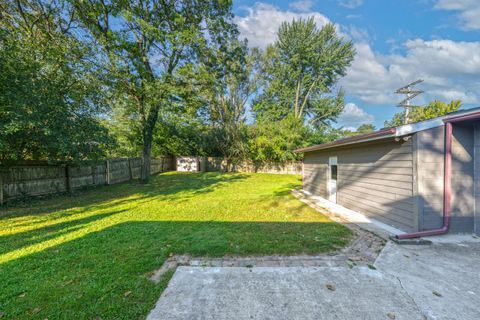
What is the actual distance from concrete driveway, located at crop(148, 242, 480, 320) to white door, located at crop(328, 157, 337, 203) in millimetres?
3744

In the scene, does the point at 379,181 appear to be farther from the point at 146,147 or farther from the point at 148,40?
the point at 148,40

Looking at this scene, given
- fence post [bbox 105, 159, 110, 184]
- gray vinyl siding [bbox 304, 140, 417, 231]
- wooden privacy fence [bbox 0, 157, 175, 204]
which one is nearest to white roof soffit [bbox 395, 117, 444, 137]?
gray vinyl siding [bbox 304, 140, 417, 231]

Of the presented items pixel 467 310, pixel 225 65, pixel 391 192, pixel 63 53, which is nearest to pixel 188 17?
pixel 225 65

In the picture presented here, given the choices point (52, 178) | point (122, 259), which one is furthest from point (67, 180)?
point (122, 259)

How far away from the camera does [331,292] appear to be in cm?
213

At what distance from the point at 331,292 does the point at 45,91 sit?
26.2 feet

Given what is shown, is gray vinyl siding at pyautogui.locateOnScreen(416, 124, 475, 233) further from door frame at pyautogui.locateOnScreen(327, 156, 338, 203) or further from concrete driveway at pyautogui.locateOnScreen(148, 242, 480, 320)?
door frame at pyautogui.locateOnScreen(327, 156, 338, 203)

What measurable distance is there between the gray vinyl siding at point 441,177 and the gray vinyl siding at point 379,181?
180 millimetres

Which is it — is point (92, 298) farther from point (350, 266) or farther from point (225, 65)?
point (225, 65)

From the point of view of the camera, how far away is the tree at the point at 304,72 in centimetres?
2084

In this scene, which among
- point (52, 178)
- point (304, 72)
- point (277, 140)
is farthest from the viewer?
point (304, 72)

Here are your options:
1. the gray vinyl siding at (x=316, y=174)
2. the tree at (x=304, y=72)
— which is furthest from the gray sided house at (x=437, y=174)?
the tree at (x=304, y=72)

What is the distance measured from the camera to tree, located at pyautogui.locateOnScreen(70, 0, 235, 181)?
26.2 ft

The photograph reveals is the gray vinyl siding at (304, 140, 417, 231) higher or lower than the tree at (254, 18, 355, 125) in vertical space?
lower
